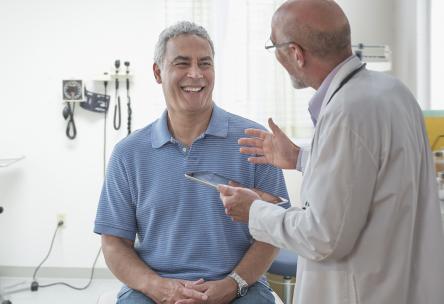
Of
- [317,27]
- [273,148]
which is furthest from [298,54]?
[273,148]

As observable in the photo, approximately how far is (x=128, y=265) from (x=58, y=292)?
7.15 feet

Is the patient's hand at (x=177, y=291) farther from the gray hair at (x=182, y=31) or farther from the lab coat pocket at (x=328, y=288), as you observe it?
the gray hair at (x=182, y=31)

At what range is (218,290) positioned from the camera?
1.56 m

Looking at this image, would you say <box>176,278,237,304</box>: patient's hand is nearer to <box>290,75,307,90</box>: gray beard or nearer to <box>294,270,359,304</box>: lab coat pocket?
<box>294,270,359,304</box>: lab coat pocket

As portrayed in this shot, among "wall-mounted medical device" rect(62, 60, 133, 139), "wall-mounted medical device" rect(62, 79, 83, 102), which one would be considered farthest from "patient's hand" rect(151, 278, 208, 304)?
"wall-mounted medical device" rect(62, 79, 83, 102)

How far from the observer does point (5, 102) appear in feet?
12.7

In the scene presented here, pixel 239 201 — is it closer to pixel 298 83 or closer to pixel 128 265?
pixel 298 83

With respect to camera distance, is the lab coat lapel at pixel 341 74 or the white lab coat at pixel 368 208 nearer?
the white lab coat at pixel 368 208

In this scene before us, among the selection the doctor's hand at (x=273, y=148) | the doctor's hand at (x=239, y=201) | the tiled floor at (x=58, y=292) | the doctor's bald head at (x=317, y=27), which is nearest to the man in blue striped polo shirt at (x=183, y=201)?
the doctor's hand at (x=273, y=148)

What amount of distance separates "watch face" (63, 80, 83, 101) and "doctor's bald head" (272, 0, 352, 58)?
283 centimetres

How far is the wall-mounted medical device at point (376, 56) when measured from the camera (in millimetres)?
3281

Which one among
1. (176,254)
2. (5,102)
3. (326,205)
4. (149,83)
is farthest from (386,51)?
(5,102)

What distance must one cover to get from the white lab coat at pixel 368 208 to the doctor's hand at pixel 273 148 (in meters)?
0.30

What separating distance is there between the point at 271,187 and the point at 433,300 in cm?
69
